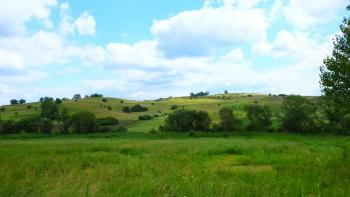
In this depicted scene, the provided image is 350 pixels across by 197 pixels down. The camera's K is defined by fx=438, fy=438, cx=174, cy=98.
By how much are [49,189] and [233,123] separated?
82136 millimetres

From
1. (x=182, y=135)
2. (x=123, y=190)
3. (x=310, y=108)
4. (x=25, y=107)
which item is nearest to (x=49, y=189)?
(x=123, y=190)

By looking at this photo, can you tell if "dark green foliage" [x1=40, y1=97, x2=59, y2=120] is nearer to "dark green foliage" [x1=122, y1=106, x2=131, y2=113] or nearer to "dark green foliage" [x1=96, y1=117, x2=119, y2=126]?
"dark green foliage" [x1=96, y1=117, x2=119, y2=126]

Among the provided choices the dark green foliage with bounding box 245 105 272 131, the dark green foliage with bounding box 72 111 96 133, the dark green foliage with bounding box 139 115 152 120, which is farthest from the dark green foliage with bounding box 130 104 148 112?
the dark green foliage with bounding box 245 105 272 131

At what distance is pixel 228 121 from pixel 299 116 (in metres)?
14.5

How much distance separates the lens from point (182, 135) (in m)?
80.6

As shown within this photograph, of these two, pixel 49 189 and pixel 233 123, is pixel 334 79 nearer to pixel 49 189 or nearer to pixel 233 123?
pixel 49 189

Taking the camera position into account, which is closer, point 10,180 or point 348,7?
point 10,180

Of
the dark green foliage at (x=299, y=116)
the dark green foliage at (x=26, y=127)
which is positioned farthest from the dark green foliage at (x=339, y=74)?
the dark green foliage at (x=26, y=127)

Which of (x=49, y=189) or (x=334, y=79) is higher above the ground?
(x=334, y=79)

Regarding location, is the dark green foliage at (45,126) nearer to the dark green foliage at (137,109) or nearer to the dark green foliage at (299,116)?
the dark green foliage at (137,109)

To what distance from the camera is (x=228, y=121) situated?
90.1 meters

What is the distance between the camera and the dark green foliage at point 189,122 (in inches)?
3664

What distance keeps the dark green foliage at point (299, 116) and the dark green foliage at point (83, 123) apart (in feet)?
130

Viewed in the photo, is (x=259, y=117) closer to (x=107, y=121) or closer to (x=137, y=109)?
(x=107, y=121)
